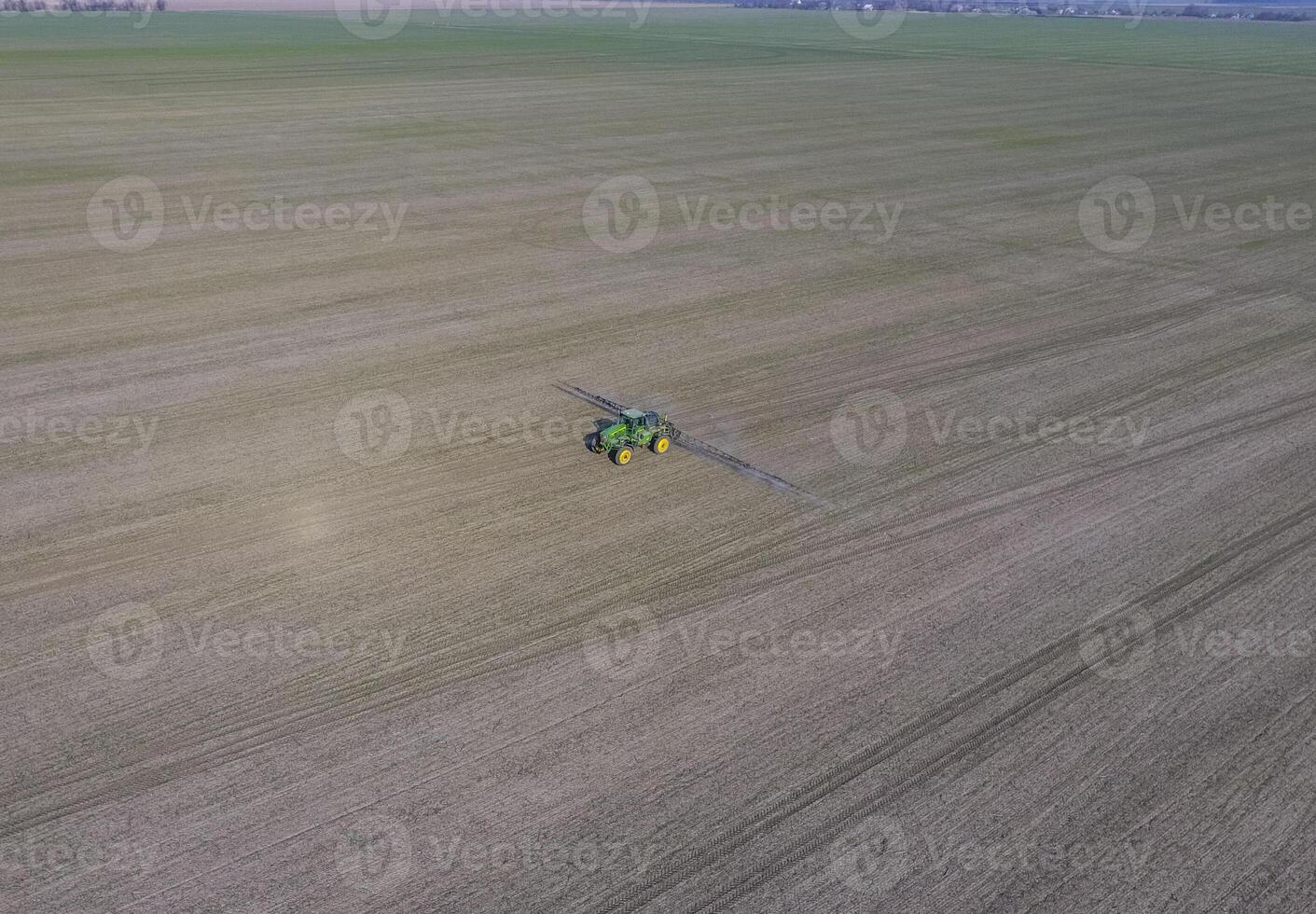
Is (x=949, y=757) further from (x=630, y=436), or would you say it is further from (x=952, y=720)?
(x=630, y=436)

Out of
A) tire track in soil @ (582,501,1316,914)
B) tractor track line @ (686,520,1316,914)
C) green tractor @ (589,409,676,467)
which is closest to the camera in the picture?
tractor track line @ (686,520,1316,914)

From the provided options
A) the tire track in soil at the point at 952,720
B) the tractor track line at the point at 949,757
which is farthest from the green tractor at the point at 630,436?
the tractor track line at the point at 949,757

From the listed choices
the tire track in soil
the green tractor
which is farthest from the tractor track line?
the green tractor

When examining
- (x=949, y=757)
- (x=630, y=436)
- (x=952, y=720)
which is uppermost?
(x=630, y=436)

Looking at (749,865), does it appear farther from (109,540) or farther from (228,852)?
(109,540)

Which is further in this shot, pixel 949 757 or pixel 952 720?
pixel 952 720

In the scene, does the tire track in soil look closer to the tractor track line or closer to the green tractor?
the tractor track line

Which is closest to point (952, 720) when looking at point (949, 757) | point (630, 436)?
point (949, 757)

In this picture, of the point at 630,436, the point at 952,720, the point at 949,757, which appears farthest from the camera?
the point at 630,436
